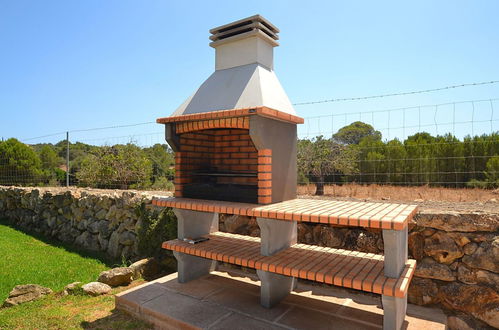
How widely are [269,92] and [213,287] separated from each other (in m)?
2.84

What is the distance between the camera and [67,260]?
685 cm

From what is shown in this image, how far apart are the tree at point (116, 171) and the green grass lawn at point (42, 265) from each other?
10.8 feet

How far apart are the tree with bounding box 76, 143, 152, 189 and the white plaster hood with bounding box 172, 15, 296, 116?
7.79m

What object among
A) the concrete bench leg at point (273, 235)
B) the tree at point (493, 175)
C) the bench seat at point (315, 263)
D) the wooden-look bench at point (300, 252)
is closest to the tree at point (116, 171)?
the wooden-look bench at point (300, 252)

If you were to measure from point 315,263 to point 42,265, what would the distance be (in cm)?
607

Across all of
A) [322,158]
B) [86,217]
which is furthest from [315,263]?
[322,158]

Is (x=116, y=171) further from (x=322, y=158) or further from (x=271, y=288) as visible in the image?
(x=271, y=288)

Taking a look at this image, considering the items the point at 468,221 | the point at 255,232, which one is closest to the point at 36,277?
the point at 255,232

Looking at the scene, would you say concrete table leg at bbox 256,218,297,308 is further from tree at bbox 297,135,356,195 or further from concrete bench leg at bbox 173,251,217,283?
Answer: tree at bbox 297,135,356,195

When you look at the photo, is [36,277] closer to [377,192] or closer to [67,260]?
[67,260]

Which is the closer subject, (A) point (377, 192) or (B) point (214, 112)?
(B) point (214, 112)

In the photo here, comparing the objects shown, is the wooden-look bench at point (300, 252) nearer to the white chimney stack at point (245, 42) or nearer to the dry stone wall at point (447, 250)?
the dry stone wall at point (447, 250)

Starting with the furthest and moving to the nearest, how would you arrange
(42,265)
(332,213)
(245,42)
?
(42,265) < (245,42) < (332,213)

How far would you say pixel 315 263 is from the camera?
3.32 m
